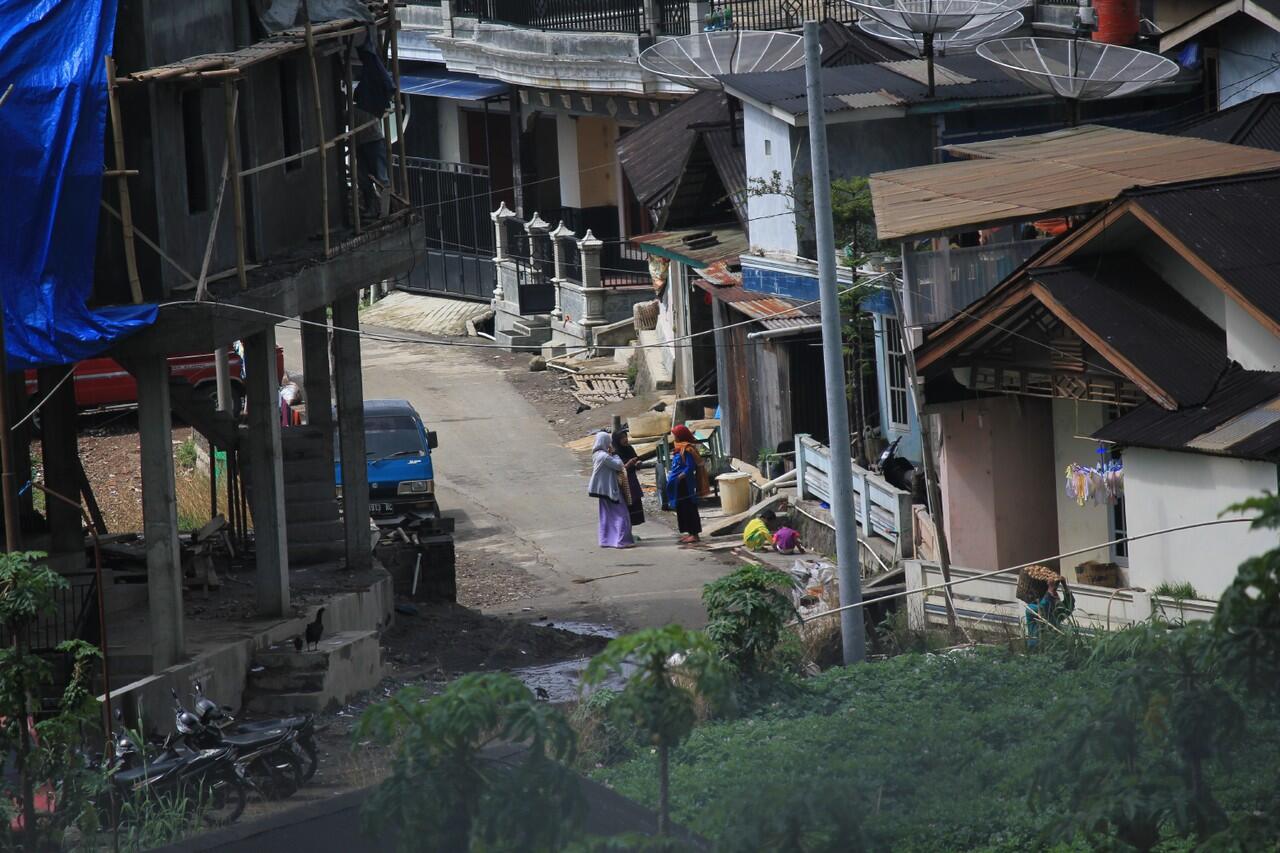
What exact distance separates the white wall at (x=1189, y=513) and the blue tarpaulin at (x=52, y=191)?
864cm

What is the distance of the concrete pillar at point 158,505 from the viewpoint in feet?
45.9

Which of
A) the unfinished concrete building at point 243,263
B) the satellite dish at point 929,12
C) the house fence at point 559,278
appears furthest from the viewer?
the house fence at point 559,278

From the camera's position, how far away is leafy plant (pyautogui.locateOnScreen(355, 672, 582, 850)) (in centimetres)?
685

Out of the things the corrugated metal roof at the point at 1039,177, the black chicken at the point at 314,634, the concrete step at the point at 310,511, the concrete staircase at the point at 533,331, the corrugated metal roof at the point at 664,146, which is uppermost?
the corrugated metal roof at the point at 664,146

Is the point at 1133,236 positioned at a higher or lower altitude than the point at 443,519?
higher

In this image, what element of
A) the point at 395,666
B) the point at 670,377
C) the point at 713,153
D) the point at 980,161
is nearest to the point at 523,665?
the point at 395,666

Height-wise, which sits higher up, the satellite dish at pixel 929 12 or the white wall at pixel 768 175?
the satellite dish at pixel 929 12

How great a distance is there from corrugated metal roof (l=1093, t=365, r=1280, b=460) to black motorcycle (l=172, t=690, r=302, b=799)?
7561mm

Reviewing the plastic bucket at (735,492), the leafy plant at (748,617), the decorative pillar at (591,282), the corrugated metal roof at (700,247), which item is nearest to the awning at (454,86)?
the decorative pillar at (591,282)

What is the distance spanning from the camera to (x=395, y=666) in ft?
57.1

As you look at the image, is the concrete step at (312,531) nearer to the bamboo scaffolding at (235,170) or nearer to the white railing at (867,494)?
the bamboo scaffolding at (235,170)

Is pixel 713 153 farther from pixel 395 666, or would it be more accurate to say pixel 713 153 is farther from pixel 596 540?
pixel 395 666

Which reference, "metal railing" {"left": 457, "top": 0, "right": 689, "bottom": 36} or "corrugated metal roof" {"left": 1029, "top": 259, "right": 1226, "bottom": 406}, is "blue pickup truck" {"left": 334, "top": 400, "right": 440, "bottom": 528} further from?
"metal railing" {"left": 457, "top": 0, "right": 689, "bottom": 36}

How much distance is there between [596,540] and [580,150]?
57.9 feet
